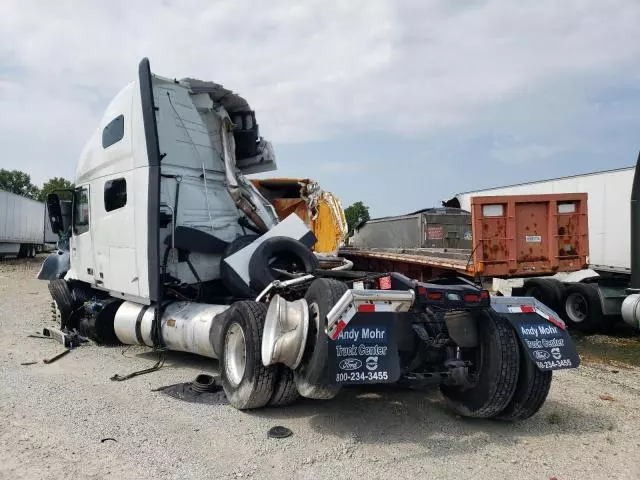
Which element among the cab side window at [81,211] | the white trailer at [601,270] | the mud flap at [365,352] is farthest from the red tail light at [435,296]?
the cab side window at [81,211]

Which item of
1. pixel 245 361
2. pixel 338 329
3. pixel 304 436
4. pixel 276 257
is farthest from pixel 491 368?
pixel 276 257

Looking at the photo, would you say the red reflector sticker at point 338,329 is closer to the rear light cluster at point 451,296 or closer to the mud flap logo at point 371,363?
the mud flap logo at point 371,363

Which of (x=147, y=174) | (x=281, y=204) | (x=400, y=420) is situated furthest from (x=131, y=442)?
(x=281, y=204)

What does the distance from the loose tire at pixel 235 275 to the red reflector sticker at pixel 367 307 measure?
2.77 meters

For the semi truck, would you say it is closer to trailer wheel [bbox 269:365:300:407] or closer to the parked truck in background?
the parked truck in background

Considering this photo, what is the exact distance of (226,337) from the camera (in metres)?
5.44

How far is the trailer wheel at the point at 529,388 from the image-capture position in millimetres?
4457

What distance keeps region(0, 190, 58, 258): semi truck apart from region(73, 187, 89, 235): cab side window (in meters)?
20.6

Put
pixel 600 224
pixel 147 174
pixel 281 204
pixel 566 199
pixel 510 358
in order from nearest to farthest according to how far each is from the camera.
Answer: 1. pixel 510 358
2. pixel 147 174
3. pixel 566 199
4. pixel 281 204
5. pixel 600 224

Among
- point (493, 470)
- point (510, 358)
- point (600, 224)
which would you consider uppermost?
point (600, 224)

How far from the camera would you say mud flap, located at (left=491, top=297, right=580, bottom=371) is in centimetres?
442

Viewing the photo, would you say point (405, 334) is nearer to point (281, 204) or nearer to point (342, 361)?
point (342, 361)

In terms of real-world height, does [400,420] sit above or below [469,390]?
below

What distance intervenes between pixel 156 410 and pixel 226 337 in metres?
0.92
